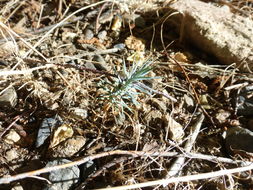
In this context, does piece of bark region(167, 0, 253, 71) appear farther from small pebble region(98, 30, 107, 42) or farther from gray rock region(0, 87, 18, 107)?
gray rock region(0, 87, 18, 107)

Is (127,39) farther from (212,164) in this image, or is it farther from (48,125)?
(212,164)

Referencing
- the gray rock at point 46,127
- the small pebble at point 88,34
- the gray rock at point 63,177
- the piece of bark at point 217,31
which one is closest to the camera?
the gray rock at point 63,177

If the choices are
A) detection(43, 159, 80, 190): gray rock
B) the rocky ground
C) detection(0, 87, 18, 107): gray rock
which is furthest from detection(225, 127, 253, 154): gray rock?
detection(0, 87, 18, 107): gray rock

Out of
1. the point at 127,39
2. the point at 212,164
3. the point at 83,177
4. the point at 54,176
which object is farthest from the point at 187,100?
the point at 54,176

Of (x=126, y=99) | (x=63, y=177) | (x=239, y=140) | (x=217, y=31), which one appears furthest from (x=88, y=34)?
(x=239, y=140)

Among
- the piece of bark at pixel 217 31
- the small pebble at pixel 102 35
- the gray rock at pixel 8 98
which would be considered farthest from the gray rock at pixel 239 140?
the gray rock at pixel 8 98

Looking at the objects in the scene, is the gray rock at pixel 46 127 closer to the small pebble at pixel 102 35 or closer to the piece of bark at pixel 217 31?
the small pebble at pixel 102 35
